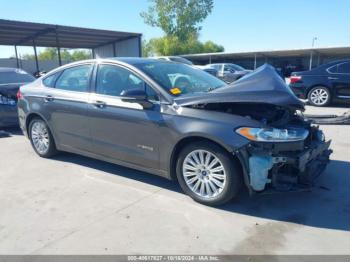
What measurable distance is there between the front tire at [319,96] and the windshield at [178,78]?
677 cm

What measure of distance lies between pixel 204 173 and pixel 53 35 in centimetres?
2301

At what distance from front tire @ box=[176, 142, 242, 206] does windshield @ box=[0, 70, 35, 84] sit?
20.6 feet

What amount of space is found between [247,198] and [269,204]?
0.26 metres

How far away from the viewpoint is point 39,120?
5.38m

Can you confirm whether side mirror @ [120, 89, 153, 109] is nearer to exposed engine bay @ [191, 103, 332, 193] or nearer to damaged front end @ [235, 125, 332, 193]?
exposed engine bay @ [191, 103, 332, 193]

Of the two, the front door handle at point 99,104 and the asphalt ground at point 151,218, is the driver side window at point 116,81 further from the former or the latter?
the asphalt ground at point 151,218

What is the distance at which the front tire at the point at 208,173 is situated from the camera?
3.36m

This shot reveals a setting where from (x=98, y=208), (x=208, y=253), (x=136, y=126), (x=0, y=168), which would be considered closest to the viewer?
(x=208, y=253)

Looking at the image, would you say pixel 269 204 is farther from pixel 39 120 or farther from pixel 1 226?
pixel 39 120

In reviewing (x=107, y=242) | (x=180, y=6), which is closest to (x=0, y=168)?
(x=107, y=242)

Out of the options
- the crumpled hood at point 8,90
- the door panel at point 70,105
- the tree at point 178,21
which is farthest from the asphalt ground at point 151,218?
the tree at point 178,21

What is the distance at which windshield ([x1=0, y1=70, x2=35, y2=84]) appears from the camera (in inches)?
320

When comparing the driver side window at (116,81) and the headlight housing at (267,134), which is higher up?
the driver side window at (116,81)

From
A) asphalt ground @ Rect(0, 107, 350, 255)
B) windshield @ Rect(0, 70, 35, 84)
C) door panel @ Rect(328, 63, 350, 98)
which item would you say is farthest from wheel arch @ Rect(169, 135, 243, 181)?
door panel @ Rect(328, 63, 350, 98)
